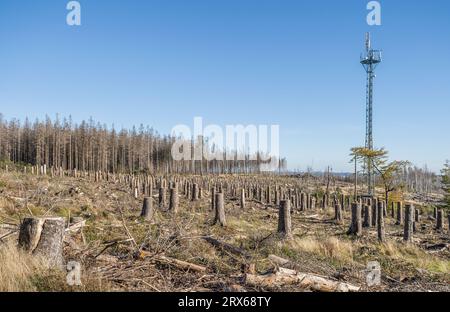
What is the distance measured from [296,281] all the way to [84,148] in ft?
200

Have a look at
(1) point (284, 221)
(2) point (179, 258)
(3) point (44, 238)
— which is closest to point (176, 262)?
(2) point (179, 258)

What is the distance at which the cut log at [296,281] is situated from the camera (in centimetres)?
A: 609

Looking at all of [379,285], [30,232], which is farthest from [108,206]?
[379,285]

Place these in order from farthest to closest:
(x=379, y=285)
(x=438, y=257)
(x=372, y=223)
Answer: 1. (x=372, y=223)
2. (x=438, y=257)
3. (x=379, y=285)

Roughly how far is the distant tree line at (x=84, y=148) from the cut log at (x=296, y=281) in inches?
2146

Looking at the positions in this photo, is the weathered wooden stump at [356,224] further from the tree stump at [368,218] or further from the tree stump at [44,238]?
the tree stump at [44,238]

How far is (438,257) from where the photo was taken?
13.2m

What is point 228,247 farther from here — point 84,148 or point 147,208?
point 84,148

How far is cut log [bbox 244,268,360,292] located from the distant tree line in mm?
A: 54520

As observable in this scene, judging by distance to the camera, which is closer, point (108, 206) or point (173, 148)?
point (108, 206)

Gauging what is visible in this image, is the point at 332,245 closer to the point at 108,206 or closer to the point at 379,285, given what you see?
the point at 379,285
